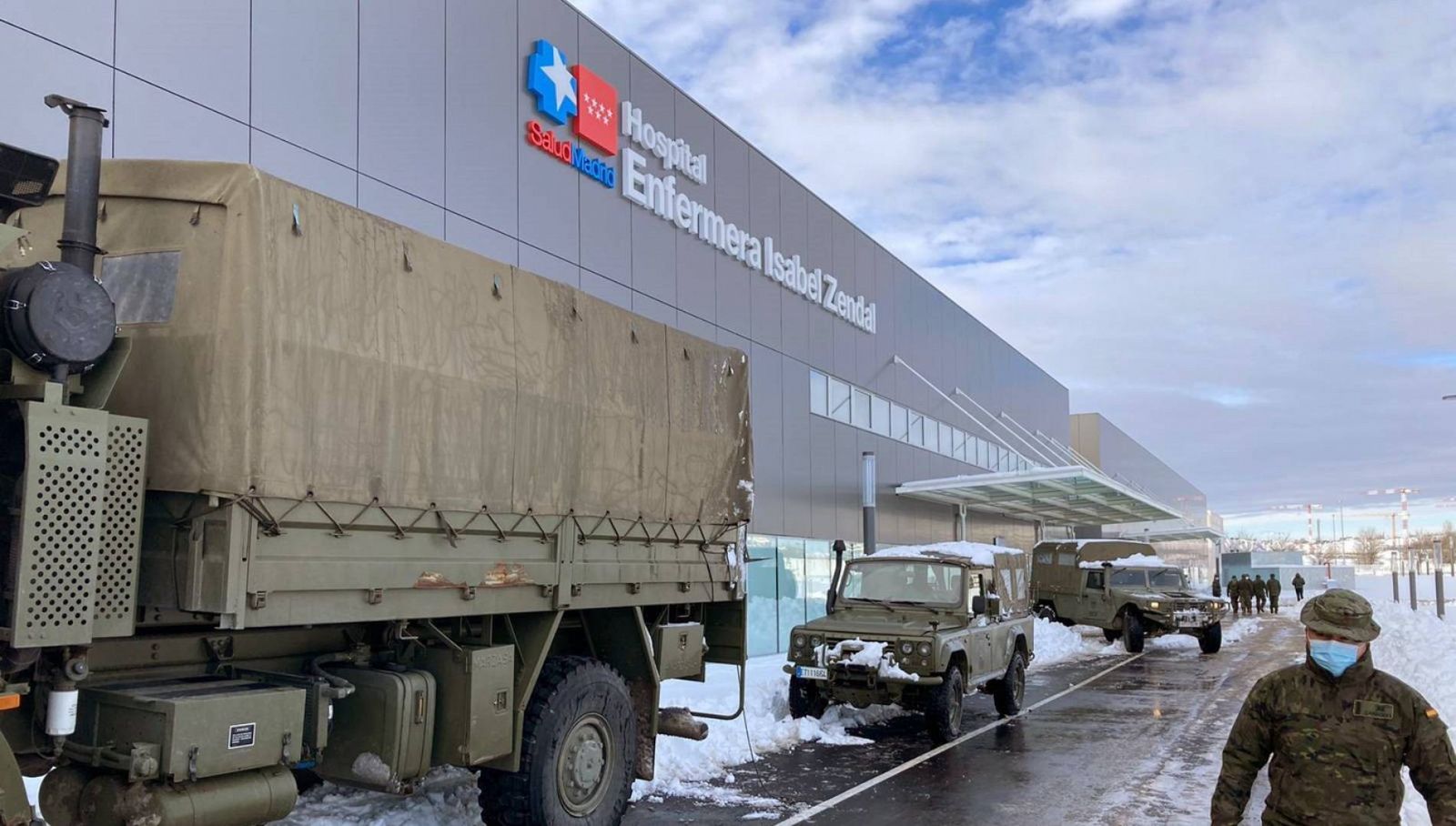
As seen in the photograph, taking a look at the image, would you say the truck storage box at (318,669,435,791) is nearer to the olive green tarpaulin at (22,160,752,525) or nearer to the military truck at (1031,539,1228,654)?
the olive green tarpaulin at (22,160,752,525)

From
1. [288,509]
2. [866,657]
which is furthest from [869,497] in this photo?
[288,509]

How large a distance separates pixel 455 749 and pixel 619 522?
1886 mm

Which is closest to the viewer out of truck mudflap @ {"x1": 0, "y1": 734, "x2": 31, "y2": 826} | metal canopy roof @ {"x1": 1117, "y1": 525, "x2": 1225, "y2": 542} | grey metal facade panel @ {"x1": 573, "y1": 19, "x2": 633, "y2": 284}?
truck mudflap @ {"x1": 0, "y1": 734, "x2": 31, "y2": 826}

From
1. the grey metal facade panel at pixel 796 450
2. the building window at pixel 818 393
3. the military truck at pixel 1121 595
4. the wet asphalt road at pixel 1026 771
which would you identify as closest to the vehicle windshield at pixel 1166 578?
the military truck at pixel 1121 595

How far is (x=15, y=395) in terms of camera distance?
4062 mm

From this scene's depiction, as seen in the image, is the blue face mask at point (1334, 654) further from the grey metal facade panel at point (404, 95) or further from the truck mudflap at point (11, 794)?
the grey metal facade panel at point (404, 95)

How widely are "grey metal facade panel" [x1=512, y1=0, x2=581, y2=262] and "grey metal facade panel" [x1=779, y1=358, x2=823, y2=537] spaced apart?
7.24 meters

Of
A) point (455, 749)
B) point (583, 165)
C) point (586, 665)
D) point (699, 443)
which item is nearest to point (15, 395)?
point (455, 749)

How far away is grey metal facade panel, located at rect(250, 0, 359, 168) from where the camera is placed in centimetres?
1120

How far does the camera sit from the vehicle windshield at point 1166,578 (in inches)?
930

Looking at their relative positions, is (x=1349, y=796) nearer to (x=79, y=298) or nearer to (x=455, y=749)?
(x=455, y=749)

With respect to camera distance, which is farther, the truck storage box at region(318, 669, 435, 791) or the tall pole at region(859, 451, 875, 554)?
the tall pole at region(859, 451, 875, 554)

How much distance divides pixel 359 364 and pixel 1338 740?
4494mm

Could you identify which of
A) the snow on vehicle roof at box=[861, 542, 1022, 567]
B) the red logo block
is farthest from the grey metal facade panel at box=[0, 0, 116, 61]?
the snow on vehicle roof at box=[861, 542, 1022, 567]
